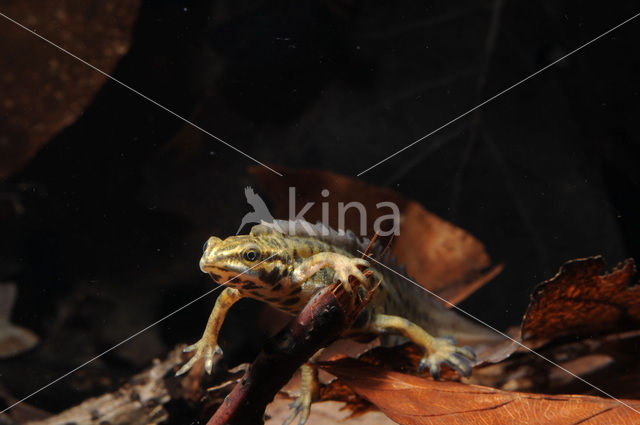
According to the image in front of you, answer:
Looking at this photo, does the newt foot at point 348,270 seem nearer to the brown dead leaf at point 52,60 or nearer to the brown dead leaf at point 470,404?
the brown dead leaf at point 470,404

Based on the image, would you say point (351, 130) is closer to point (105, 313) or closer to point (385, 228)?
point (385, 228)

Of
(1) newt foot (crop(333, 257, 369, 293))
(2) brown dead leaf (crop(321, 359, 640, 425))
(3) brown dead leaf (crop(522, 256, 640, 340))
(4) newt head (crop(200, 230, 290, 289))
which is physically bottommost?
(2) brown dead leaf (crop(321, 359, 640, 425))

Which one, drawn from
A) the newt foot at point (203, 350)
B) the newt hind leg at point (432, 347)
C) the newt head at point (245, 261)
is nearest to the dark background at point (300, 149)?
the newt foot at point (203, 350)

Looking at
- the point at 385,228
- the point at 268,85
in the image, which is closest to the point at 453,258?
the point at 385,228

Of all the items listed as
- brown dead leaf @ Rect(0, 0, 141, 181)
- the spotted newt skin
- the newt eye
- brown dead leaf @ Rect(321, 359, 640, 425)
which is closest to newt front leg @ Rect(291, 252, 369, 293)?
the spotted newt skin

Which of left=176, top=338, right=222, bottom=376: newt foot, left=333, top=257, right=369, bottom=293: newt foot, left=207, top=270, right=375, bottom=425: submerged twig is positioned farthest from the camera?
left=176, top=338, right=222, bottom=376: newt foot

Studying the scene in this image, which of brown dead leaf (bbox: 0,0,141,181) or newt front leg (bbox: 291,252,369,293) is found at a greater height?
brown dead leaf (bbox: 0,0,141,181)

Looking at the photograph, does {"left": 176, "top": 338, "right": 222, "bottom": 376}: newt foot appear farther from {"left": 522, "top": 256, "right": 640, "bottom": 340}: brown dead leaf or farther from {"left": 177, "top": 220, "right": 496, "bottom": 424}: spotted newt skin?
{"left": 522, "top": 256, "right": 640, "bottom": 340}: brown dead leaf
